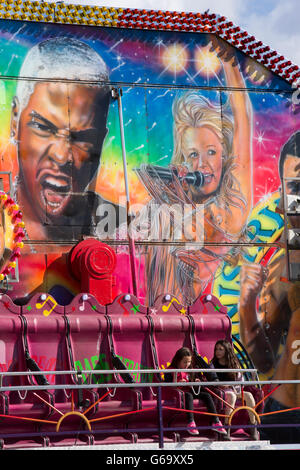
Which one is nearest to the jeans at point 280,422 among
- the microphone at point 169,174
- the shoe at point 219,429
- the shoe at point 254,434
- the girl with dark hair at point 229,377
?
the girl with dark hair at point 229,377

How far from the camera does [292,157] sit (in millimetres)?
21859

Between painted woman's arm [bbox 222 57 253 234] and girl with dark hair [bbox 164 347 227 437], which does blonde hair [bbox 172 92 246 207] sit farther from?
girl with dark hair [bbox 164 347 227 437]

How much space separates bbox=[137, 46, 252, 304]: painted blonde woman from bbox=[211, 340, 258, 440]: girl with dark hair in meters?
4.07

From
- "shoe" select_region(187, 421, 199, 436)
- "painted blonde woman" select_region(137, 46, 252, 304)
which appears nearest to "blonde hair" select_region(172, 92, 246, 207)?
"painted blonde woman" select_region(137, 46, 252, 304)

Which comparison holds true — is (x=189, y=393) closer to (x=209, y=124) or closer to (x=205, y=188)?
(x=205, y=188)

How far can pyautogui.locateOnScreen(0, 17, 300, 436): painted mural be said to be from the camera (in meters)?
19.7

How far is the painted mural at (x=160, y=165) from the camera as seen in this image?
1967 cm

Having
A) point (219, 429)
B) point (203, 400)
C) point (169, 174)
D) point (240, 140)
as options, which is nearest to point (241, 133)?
point (240, 140)

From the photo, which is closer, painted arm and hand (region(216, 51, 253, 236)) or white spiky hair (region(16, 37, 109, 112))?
white spiky hair (region(16, 37, 109, 112))

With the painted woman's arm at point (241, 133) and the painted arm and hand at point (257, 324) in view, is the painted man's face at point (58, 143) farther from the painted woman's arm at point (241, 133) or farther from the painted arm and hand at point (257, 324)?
the painted arm and hand at point (257, 324)

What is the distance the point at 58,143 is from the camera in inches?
782

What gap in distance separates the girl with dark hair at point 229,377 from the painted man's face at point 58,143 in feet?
17.2

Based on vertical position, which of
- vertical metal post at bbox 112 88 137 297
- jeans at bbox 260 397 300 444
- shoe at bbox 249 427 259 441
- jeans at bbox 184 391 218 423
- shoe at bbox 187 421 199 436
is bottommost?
jeans at bbox 260 397 300 444

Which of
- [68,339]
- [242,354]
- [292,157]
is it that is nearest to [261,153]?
[292,157]
